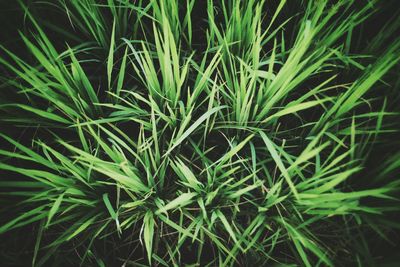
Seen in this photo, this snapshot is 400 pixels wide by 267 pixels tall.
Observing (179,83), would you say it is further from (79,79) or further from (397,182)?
(397,182)

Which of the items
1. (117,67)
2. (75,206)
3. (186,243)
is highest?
(117,67)

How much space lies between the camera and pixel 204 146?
697mm

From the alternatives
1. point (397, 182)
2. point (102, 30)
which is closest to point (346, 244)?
point (397, 182)

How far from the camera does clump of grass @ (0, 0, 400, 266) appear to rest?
600 millimetres

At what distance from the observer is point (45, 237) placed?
2.35 feet

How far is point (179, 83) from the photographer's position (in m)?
0.62

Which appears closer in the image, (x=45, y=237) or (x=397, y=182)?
(x=397, y=182)

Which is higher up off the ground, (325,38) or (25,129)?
(325,38)

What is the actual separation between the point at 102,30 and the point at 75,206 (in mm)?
409

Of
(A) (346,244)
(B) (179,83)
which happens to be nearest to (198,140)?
(B) (179,83)

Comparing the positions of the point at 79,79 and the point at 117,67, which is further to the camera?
the point at 117,67

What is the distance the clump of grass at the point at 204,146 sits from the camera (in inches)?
23.6

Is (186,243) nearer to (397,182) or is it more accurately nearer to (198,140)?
(198,140)

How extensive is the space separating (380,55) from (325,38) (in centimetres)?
14
